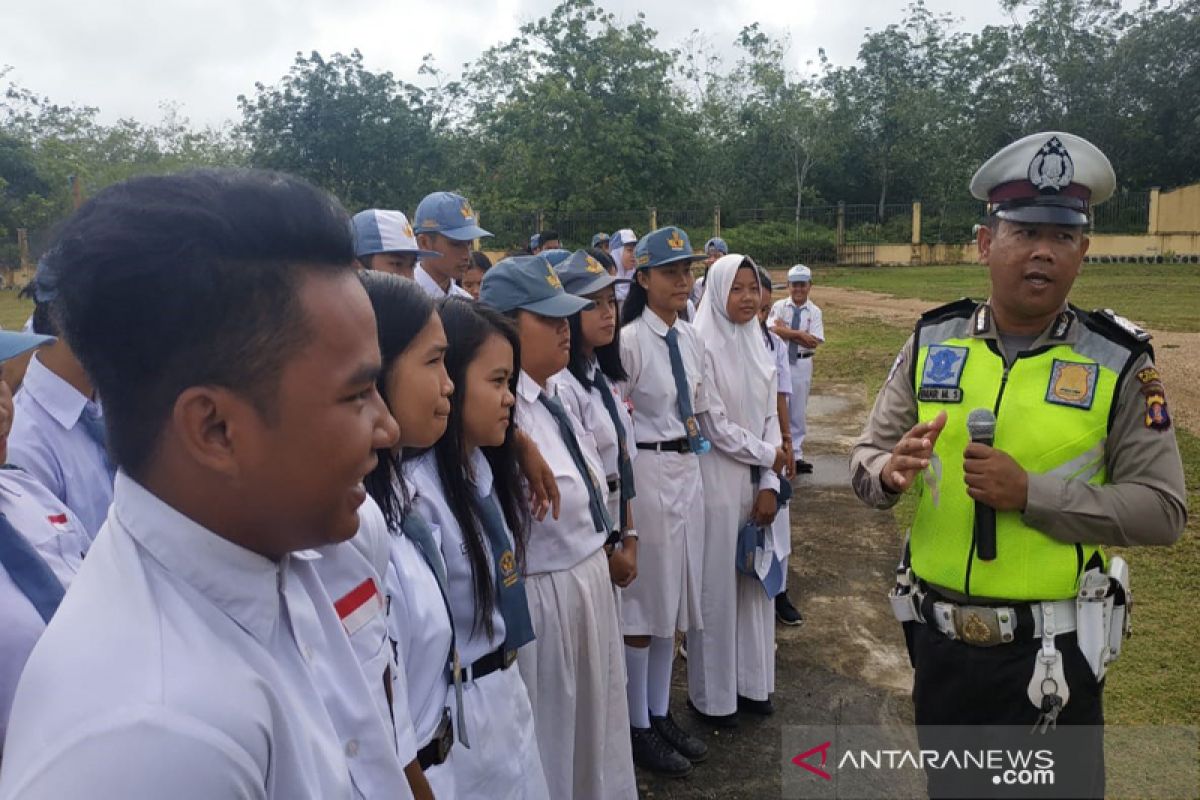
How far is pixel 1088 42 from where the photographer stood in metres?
32.8

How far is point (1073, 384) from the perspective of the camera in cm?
226

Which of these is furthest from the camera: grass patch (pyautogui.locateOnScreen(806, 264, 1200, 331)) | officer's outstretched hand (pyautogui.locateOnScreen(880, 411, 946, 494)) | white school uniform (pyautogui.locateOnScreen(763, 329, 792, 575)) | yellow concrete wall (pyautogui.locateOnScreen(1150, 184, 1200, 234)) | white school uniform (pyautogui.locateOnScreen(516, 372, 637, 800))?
yellow concrete wall (pyautogui.locateOnScreen(1150, 184, 1200, 234))

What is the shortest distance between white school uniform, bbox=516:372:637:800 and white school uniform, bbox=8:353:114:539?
4.01 feet

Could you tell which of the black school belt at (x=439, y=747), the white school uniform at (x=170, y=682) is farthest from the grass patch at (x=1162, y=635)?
the white school uniform at (x=170, y=682)

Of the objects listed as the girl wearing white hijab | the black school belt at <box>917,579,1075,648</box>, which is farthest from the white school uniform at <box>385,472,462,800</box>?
the girl wearing white hijab

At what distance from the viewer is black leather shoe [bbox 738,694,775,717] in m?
3.85

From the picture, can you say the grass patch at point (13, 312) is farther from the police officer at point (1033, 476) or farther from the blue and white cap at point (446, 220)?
the police officer at point (1033, 476)

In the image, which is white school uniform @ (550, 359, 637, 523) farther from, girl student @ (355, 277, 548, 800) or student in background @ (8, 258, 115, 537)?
student in background @ (8, 258, 115, 537)

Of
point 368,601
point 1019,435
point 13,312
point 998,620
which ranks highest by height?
point 1019,435

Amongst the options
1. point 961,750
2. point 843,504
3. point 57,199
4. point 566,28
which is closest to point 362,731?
point 961,750

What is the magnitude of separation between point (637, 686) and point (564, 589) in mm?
1142

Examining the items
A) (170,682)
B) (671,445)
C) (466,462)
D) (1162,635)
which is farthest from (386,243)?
(1162,635)

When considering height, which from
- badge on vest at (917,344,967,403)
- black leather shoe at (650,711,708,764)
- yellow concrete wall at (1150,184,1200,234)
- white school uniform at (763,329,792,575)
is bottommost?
black leather shoe at (650,711,708,764)

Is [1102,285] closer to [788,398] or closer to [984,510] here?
[788,398]
